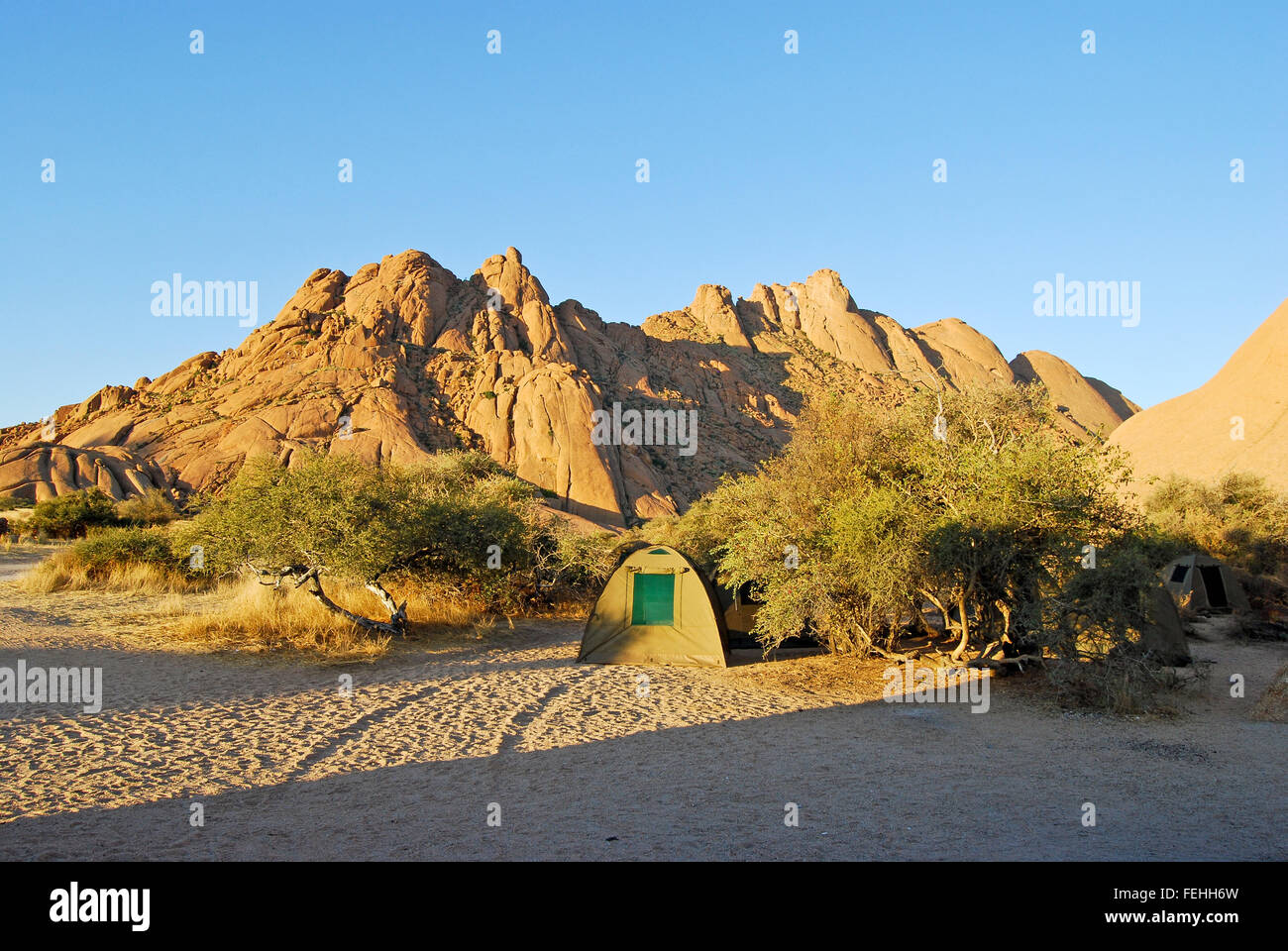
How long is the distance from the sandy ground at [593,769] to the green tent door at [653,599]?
70.5 inches

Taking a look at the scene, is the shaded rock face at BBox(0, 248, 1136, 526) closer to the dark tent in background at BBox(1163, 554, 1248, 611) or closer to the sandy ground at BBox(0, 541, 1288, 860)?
the dark tent in background at BBox(1163, 554, 1248, 611)

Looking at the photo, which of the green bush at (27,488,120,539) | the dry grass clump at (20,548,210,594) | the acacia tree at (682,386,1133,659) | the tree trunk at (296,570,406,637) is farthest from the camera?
the green bush at (27,488,120,539)

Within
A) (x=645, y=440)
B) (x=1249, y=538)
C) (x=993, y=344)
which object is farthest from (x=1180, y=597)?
(x=993, y=344)

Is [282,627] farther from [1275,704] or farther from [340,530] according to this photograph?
[1275,704]

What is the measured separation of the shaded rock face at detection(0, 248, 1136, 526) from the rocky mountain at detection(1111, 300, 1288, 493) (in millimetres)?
9852

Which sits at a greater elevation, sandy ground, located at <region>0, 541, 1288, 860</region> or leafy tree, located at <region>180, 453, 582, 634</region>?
leafy tree, located at <region>180, 453, 582, 634</region>

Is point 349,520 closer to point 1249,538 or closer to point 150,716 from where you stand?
point 150,716

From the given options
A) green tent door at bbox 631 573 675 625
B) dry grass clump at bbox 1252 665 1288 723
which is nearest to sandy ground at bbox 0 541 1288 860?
dry grass clump at bbox 1252 665 1288 723

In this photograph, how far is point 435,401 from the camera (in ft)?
191

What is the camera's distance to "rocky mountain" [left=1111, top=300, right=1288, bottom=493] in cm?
3206

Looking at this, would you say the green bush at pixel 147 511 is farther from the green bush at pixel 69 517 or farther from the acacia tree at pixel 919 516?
the acacia tree at pixel 919 516
